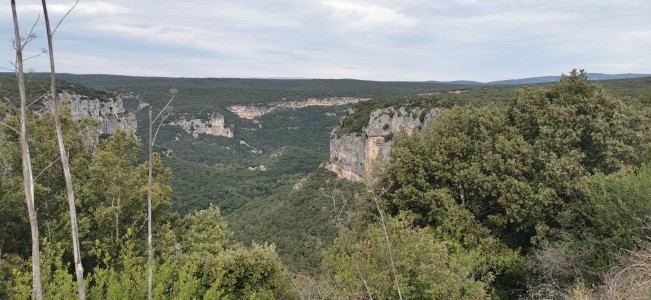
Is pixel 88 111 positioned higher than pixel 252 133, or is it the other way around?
pixel 88 111

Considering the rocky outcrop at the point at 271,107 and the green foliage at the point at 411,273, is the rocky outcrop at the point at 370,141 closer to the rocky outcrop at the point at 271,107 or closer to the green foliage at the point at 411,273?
the green foliage at the point at 411,273

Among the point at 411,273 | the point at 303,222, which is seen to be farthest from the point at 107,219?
the point at 303,222

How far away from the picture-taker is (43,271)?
23.1ft

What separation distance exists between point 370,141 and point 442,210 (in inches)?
1424

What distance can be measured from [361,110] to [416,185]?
4533 centimetres

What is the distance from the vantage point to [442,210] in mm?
15586

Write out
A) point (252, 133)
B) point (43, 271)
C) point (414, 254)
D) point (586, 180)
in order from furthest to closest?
point (252, 133), point (586, 180), point (414, 254), point (43, 271)

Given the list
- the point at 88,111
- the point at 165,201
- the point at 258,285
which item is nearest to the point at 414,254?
the point at 258,285

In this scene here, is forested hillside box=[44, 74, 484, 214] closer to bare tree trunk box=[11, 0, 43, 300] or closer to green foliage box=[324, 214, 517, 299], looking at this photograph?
green foliage box=[324, 214, 517, 299]

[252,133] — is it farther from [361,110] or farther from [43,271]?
[43,271]

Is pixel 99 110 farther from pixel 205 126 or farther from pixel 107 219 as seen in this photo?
pixel 205 126

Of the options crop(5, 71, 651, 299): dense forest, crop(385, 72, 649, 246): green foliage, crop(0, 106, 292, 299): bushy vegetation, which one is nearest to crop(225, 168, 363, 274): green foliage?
crop(385, 72, 649, 246): green foliage

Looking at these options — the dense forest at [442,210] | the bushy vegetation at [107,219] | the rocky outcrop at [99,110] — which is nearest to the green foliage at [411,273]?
the dense forest at [442,210]

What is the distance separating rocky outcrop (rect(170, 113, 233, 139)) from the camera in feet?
499
